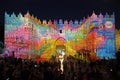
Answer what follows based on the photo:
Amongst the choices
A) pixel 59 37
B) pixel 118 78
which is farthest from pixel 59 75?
pixel 59 37

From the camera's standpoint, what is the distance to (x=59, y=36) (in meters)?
28.6

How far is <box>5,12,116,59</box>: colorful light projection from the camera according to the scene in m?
25.1

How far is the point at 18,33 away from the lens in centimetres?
2530

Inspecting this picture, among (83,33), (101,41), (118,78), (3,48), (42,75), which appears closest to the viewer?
(118,78)

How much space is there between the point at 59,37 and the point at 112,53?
5.62m

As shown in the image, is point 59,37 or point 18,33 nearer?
point 18,33

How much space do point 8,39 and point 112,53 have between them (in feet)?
28.8

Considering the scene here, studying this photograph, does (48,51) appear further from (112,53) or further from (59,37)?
(112,53)

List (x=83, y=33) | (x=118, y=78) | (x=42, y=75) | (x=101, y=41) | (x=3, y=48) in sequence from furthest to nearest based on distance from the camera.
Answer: (x=83, y=33)
(x=101, y=41)
(x=3, y=48)
(x=42, y=75)
(x=118, y=78)

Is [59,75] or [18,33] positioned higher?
[18,33]

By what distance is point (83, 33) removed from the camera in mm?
28156

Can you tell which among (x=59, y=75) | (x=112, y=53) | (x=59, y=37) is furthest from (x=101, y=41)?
(x=59, y=75)

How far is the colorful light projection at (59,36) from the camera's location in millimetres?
25094

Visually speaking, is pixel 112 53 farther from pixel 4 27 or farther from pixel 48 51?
pixel 4 27
